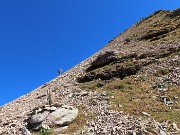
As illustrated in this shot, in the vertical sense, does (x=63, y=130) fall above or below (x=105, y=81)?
below

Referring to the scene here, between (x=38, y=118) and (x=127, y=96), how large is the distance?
856cm

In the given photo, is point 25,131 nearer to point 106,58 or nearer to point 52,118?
point 52,118

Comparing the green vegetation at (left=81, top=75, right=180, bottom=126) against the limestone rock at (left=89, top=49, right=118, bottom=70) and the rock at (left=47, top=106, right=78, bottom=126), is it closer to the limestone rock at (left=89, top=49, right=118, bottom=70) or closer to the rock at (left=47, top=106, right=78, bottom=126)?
the rock at (left=47, top=106, right=78, bottom=126)

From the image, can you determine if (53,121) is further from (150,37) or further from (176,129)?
(150,37)

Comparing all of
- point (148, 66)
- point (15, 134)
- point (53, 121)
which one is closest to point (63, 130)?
point (53, 121)

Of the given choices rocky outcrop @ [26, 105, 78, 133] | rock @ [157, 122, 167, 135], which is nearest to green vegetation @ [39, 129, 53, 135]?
rocky outcrop @ [26, 105, 78, 133]

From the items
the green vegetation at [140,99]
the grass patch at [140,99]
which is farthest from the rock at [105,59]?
the grass patch at [140,99]

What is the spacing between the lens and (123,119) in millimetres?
21234

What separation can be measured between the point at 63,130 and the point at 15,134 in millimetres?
3462

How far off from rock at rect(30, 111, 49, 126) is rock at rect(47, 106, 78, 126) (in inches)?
19.3

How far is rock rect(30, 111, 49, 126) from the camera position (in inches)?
901

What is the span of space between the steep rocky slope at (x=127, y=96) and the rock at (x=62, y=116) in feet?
A: 1.34

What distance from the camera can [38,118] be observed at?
2319 centimetres

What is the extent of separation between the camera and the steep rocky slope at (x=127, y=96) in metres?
20.7
